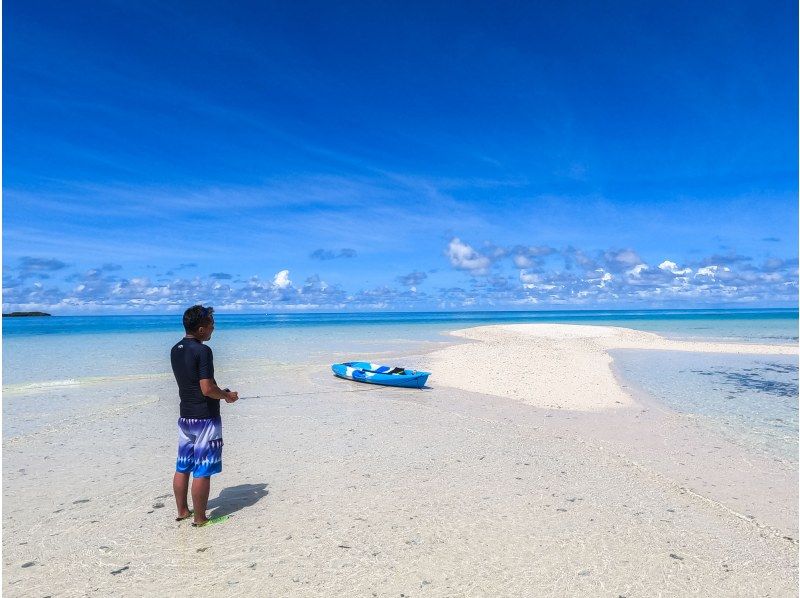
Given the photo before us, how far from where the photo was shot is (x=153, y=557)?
6133 millimetres

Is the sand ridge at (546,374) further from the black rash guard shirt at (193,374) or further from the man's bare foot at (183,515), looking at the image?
the black rash guard shirt at (193,374)

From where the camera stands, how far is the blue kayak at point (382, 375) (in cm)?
1834

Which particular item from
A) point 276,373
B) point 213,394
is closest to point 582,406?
point 213,394

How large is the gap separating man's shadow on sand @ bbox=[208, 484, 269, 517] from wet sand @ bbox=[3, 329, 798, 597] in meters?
0.05

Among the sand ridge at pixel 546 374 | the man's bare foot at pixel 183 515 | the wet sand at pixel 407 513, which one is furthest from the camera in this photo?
the sand ridge at pixel 546 374

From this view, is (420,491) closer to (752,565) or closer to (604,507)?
(604,507)

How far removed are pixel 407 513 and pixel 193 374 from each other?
12.1 ft

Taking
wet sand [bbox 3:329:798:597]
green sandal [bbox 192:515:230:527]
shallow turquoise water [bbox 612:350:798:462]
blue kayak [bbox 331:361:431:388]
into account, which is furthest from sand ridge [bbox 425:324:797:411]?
green sandal [bbox 192:515:230:527]

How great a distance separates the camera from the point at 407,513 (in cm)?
738

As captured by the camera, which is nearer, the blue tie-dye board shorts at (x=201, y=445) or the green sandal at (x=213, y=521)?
the blue tie-dye board shorts at (x=201, y=445)

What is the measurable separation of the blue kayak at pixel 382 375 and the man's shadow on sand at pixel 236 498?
1015 cm

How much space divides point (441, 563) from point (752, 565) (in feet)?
12.3

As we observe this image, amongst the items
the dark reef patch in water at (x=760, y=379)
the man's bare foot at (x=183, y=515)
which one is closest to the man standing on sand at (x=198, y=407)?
the man's bare foot at (x=183, y=515)

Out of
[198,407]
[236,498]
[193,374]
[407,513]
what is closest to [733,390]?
[407,513]
